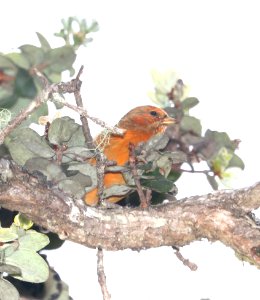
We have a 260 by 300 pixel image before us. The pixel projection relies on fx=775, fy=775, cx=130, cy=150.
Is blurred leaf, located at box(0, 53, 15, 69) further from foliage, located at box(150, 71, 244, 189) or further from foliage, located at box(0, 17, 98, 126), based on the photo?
foliage, located at box(150, 71, 244, 189)

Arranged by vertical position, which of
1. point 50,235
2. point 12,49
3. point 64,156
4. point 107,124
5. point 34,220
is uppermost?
point 12,49

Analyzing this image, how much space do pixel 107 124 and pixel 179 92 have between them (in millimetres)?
204

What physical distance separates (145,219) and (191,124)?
419 mm

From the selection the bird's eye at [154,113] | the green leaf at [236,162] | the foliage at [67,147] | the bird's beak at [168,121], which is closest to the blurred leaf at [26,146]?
the foliage at [67,147]

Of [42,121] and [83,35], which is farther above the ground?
[83,35]

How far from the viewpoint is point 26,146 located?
7.31ft

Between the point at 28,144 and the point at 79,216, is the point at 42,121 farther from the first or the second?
the point at 79,216

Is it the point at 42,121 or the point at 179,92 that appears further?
the point at 42,121

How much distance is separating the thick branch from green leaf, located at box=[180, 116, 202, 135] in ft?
0.85

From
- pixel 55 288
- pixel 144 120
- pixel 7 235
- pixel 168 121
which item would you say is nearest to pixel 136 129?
pixel 144 120

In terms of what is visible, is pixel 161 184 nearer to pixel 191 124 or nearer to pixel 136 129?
pixel 191 124

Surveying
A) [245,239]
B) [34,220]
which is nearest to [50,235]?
[34,220]

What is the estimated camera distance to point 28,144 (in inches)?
87.9

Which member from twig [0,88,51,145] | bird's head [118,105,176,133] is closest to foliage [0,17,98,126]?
twig [0,88,51,145]
